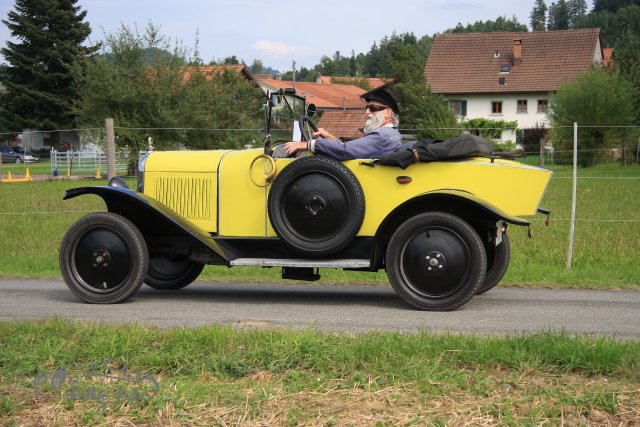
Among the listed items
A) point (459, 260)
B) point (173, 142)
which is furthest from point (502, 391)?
point (173, 142)

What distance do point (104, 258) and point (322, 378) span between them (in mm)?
3483

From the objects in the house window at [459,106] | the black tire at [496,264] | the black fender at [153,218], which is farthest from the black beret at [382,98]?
the house window at [459,106]

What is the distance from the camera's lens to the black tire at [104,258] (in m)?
7.60

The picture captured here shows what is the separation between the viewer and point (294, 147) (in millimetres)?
7672

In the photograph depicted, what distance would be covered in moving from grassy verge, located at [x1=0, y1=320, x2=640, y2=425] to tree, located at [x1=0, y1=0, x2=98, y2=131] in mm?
60081

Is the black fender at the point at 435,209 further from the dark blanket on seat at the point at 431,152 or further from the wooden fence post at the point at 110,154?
the wooden fence post at the point at 110,154

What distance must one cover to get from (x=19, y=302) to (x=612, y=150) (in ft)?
63.3

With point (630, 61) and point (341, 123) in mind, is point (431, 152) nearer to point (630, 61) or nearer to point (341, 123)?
point (341, 123)

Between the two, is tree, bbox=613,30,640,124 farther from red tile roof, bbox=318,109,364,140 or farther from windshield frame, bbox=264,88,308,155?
windshield frame, bbox=264,88,308,155

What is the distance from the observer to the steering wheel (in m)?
8.20

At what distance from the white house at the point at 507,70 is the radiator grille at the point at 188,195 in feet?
205

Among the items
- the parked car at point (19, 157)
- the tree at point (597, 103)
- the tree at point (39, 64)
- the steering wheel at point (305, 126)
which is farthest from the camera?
the tree at point (39, 64)

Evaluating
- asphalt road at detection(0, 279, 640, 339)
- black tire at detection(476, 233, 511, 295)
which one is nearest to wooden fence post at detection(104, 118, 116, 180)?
asphalt road at detection(0, 279, 640, 339)

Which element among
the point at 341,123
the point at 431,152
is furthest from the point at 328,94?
the point at 431,152
